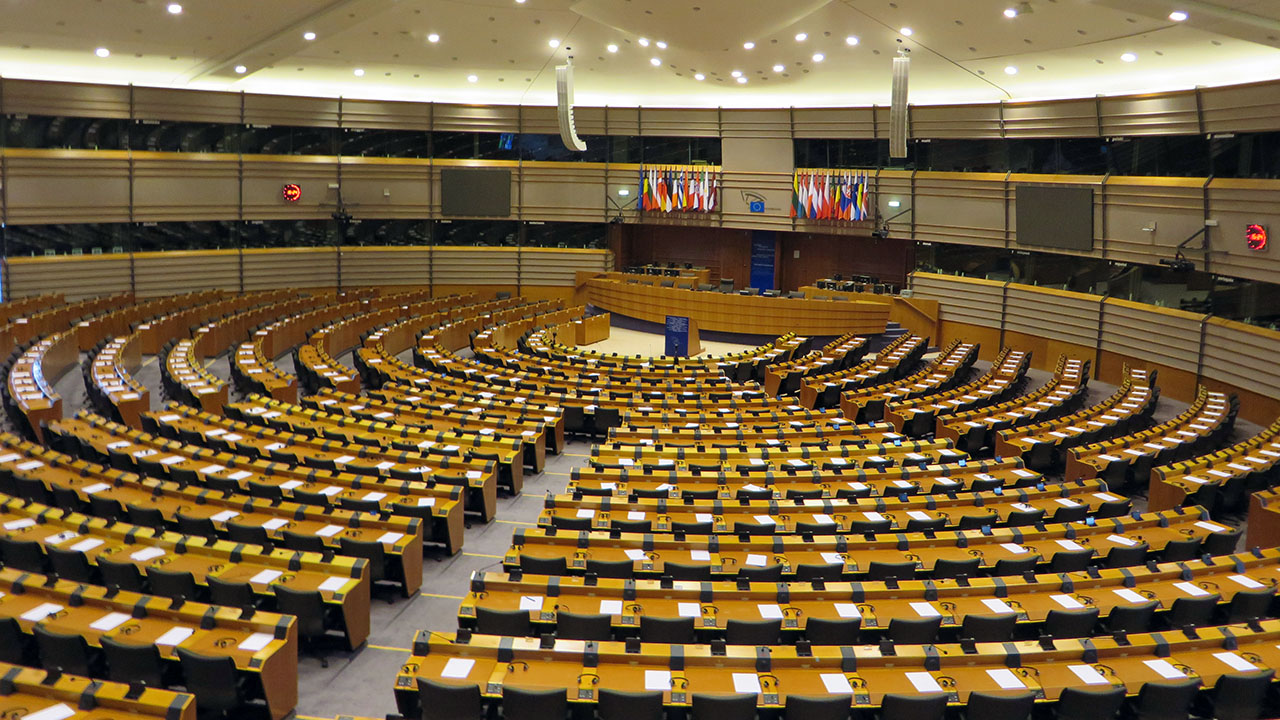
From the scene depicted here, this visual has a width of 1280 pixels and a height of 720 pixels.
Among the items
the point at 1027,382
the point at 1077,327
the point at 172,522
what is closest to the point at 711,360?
the point at 1027,382

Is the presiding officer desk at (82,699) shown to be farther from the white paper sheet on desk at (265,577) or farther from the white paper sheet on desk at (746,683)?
the white paper sheet on desk at (746,683)

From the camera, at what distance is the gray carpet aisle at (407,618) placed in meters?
8.10

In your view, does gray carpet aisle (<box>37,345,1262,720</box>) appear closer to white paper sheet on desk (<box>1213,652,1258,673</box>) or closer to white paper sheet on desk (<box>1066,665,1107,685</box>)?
white paper sheet on desk (<box>1066,665,1107,685</box>)

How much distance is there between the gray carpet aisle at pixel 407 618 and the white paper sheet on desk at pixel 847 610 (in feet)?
13.0

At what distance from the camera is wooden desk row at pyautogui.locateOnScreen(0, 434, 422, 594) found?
9898mm

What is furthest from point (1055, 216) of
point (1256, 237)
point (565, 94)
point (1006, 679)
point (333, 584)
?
point (333, 584)

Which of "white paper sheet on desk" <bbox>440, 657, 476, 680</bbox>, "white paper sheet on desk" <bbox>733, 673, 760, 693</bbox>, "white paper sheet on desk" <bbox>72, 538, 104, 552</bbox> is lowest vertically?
"white paper sheet on desk" <bbox>733, 673, 760, 693</bbox>

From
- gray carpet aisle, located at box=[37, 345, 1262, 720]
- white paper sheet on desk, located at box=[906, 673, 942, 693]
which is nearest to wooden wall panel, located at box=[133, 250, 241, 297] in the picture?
gray carpet aisle, located at box=[37, 345, 1262, 720]

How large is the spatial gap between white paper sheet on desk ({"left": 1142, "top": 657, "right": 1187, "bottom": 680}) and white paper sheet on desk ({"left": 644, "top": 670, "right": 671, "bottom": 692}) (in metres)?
3.79

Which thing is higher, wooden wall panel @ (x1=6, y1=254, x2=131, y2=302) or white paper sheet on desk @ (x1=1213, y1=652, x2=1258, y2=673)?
wooden wall panel @ (x1=6, y1=254, x2=131, y2=302)

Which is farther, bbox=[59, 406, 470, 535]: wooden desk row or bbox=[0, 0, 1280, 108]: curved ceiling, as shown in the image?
bbox=[0, 0, 1280, 108]: curved ceiling

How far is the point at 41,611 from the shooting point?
25.8 feet

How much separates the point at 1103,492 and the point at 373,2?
53.5 feet

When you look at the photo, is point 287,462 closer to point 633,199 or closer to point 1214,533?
point 1214,533
